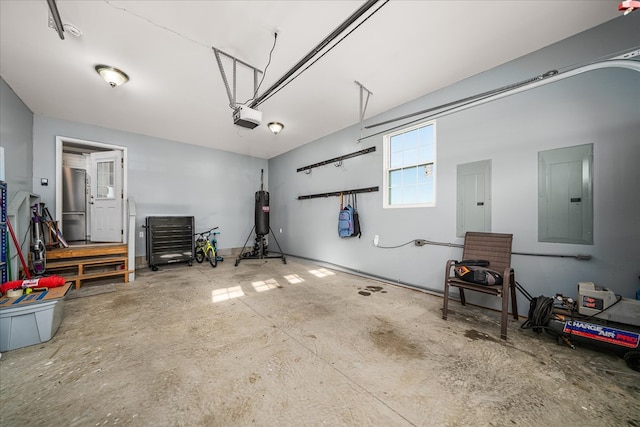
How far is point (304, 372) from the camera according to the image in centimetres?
170

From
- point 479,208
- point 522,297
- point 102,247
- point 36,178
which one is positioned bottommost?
point 522,297

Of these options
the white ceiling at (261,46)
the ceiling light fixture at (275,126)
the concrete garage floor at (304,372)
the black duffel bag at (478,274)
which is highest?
the white ceiling at (261,46)

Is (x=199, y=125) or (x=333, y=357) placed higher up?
(x=199, y=125)

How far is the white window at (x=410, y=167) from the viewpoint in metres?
3.60

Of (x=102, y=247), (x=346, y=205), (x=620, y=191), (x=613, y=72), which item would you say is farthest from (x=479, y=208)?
(x=102, y=247)

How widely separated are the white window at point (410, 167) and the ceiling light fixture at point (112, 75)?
163 inches

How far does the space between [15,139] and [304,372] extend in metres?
5.57

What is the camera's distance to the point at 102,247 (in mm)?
4012

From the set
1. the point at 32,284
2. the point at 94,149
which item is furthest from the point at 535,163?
the point at 94,149

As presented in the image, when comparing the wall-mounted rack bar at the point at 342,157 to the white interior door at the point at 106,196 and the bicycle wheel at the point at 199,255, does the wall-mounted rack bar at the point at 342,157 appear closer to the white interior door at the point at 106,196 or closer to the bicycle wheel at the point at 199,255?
the bicycle wheel at the point at 199,255

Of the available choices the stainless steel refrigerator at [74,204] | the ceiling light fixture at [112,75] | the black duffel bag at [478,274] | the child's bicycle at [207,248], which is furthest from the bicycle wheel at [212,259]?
the black duffel bag at [478,274]

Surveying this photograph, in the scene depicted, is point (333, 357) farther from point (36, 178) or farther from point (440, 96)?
point (36, 178)

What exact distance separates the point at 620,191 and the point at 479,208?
1.15 metres

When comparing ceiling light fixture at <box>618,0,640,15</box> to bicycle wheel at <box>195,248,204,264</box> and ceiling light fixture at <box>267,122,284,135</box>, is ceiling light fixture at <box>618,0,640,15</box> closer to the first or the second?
ceiling light fixture at <box>267,122,284,135</box>
